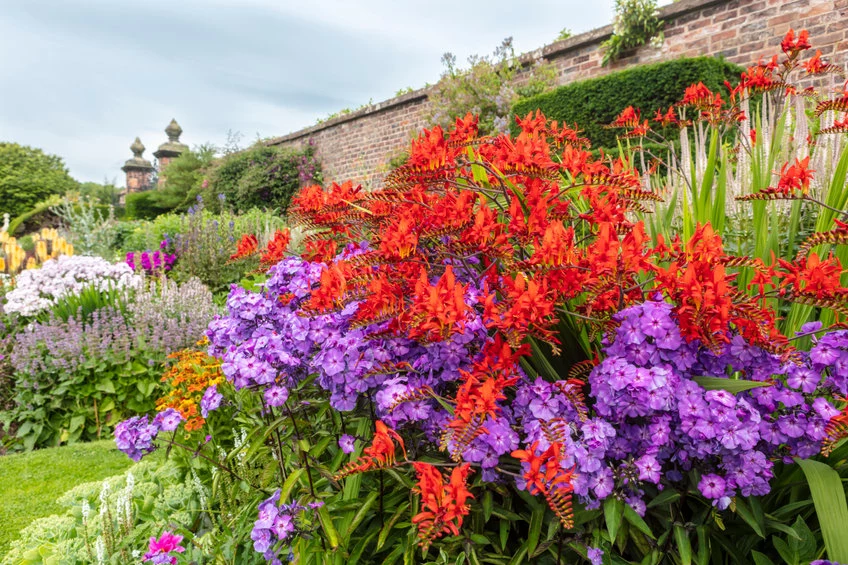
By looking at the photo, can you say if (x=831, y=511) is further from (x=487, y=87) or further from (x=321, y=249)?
(x=487, y=87)

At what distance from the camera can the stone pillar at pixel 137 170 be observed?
36.2m

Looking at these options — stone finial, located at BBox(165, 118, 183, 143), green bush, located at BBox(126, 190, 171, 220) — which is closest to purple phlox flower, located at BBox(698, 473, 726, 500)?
green bush, located at BBox(126, 190, 171, 220)

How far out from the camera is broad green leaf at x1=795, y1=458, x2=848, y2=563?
51.4 inches

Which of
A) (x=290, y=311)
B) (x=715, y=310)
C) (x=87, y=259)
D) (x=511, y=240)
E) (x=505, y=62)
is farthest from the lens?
(x=505, y=62)

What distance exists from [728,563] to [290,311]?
1.63 metres

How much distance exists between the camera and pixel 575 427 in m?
1.46

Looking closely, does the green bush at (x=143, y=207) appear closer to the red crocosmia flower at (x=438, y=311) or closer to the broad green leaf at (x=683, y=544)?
the red crocosmia flower at (x=438, y=311)

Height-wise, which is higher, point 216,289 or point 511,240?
point 511,240

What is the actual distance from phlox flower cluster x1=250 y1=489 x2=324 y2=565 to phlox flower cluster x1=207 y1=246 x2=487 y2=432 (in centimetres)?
30

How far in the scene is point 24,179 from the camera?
21969mm

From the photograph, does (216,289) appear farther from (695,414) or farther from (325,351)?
(695,414)

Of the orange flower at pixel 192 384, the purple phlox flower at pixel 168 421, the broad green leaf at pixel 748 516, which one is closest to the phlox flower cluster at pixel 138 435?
the purple phlox flower at pixel 168 421

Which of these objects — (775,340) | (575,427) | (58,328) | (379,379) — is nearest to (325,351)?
(379,379)

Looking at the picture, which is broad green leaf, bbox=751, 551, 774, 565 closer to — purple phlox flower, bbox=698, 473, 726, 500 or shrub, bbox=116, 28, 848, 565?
shrub, bbox=116, 28, 848, 565
